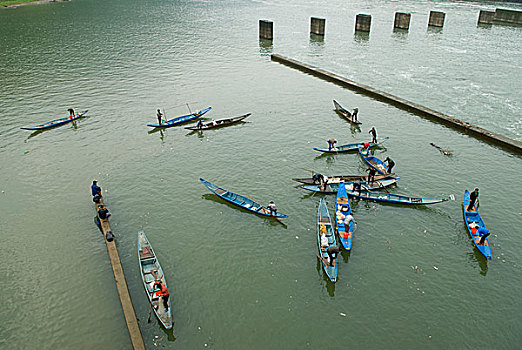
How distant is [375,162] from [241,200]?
11.2 metres

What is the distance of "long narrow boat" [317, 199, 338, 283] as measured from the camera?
18.9 metres

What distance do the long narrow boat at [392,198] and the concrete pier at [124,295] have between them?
48.5ft

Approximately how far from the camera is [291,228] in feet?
73.9

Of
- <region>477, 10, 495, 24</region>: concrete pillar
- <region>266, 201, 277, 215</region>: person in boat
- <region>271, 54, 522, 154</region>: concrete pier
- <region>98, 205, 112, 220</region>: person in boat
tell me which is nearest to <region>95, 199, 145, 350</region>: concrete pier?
<region>98, 205, 112, 220</region>: person in boat

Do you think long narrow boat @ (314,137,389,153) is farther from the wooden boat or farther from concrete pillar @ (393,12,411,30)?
concrete pillar @ (393,12,411,30)

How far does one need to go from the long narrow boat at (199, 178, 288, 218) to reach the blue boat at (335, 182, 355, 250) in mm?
3227

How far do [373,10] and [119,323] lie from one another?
108m

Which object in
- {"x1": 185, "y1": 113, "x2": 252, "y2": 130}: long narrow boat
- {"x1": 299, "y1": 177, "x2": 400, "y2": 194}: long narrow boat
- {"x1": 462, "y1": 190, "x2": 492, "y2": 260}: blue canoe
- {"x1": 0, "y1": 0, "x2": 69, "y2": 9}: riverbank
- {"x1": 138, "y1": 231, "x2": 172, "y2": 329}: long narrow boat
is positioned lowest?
{"x1": 138, "y1": 231, "x2": 172, "y2": 329}: long narrow boat

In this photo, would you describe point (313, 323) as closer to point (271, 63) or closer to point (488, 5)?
point (271, 63)

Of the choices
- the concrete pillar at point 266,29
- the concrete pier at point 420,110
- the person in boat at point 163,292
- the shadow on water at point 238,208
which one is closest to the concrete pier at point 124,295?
the person in boat at point 163,292

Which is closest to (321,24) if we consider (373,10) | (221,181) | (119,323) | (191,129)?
(373,10)

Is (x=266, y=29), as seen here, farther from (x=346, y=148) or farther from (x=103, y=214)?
(x=103, y=214)

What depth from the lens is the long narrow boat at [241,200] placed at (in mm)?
23136

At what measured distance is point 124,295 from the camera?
17.2 m
